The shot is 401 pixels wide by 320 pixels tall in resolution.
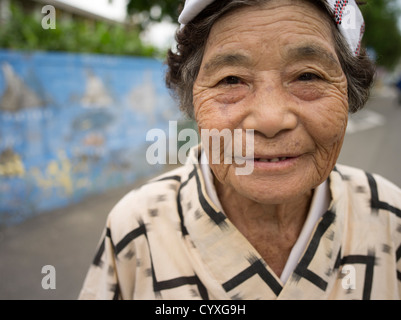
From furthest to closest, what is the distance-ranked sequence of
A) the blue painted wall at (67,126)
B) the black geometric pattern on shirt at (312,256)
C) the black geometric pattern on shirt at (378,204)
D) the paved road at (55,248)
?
the blue painted wall at (67,126)
the paved road at (55,248)
the black geometric pattern on shirt at (378,204)
the black geometric pattern on shirt at (312,256)

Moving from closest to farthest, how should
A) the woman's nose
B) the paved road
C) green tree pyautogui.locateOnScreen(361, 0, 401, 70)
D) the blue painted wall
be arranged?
the woman's nose < the paved road < the blue painted wall < green tree pyautogui.locateOnScreen(361, 0, 401, 70)

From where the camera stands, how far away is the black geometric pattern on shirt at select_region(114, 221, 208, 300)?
1.24 meters

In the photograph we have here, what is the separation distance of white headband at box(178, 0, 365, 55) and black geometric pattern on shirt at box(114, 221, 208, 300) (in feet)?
2.80

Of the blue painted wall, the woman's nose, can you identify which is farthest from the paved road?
the woman's nose

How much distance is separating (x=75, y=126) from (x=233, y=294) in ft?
13.1

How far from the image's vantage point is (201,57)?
1.22m

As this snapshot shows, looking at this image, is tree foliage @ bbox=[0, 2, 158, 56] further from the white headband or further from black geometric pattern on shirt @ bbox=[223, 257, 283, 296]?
black geometric pattern on shirt @ bbox=[223, 257, 283, 296]

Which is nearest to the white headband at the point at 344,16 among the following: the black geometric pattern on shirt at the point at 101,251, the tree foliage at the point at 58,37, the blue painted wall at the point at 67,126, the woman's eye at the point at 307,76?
the woman's eye at the point at 307,76

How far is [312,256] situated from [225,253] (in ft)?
1.09

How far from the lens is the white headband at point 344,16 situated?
1084mm

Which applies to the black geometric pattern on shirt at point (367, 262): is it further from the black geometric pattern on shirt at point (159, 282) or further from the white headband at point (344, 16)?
the white headband at point (344, 16)

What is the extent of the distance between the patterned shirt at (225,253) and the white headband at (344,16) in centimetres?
58

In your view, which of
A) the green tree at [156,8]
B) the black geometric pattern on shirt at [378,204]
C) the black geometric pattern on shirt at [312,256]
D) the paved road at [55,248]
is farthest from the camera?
the paved road at [55,248]

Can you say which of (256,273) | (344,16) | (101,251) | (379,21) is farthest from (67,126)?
(379,21)
